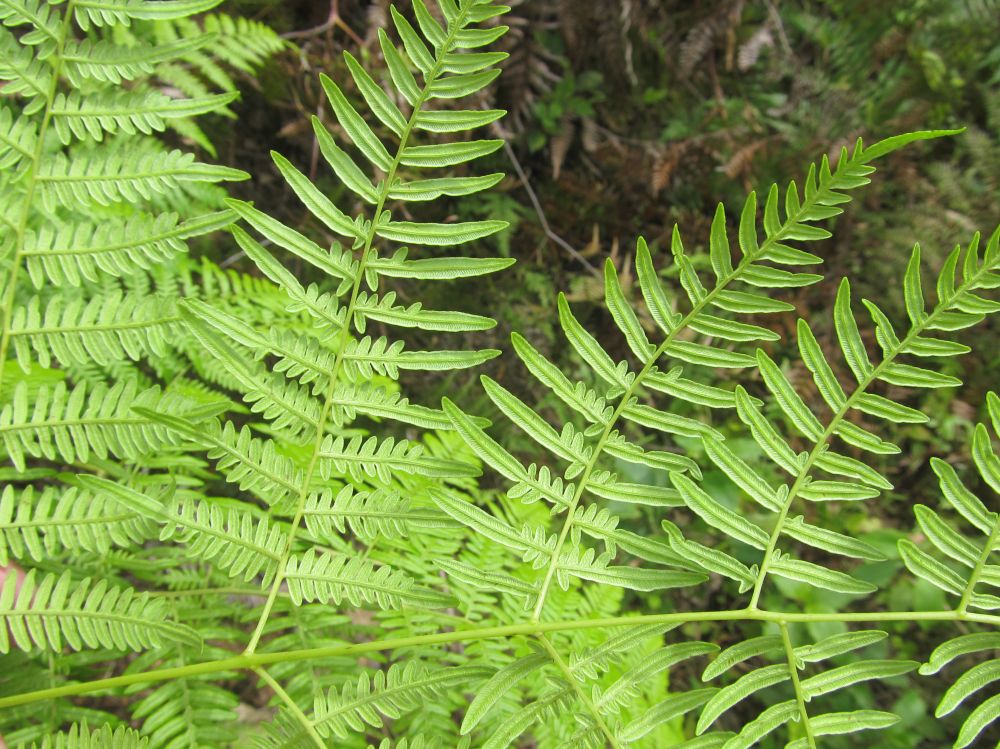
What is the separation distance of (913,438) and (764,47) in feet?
7.74

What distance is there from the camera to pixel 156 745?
1271 mm

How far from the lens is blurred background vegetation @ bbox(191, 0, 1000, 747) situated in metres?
3.09

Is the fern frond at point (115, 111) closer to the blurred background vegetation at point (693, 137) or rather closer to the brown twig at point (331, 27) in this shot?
the blurred background vegetation at point (693, 137)

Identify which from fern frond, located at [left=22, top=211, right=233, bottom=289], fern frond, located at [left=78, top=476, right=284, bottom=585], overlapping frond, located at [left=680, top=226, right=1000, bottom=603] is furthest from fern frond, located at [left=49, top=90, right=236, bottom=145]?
overlapping frond, located at [left=680, top=226, right=1000, bottom=603]

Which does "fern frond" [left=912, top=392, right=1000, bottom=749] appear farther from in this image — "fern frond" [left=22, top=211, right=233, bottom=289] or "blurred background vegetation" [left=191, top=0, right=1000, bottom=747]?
"blurred background vegetation" [left=191, top=0, right=1000, bottom=747]

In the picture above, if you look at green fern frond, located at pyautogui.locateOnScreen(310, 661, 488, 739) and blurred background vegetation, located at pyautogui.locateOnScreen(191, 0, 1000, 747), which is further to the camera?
blurred background vegetation, located at pyautogui.locateOnScreen(191, 0, 1000, 747)

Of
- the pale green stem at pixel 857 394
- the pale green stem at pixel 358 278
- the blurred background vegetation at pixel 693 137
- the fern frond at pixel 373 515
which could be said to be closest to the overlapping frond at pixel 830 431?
the pale green stem at pixel 857 394

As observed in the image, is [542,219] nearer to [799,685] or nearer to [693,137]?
[693,137]

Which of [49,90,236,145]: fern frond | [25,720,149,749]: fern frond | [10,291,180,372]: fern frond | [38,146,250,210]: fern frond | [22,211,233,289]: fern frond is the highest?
[49,90,236,145]: fern frond

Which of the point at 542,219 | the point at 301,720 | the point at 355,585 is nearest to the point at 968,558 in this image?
the point at 355,585

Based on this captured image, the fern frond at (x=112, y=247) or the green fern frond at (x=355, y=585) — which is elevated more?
the fern frond at (x=112, y=247)

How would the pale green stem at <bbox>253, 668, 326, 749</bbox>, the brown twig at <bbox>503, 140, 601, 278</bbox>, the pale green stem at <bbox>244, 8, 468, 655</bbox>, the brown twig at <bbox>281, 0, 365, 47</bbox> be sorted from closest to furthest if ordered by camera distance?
the pale green stem at <bbox>244, 8, 468, 655</bbox> < the pale green stem at <bbox>253, 668, 326, 749</bbox> < the brown twig at <bbox>281, 0, 365, 47</bbox> < the brown twig at <bbox>503, 140, 601, 278</bbox>

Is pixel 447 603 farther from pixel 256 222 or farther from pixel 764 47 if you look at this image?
pixel 764 47

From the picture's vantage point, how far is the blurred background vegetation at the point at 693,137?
3.09m
